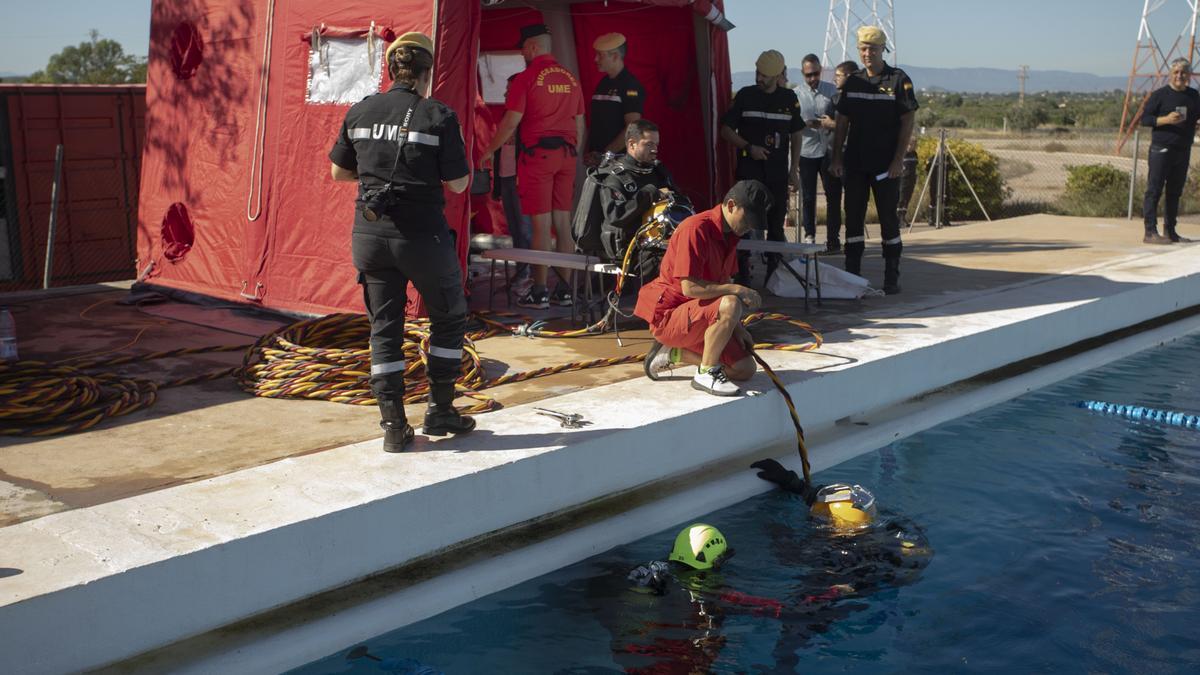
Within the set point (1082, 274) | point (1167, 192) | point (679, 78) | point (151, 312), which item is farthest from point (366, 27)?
point (1167, 192)

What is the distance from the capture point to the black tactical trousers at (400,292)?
548 cm

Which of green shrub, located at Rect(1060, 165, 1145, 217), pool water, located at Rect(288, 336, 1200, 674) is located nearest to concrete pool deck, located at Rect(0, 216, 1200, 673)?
pool water, located at Rect(288, 336, 1200, 674)

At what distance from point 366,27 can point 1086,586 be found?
579 centimetres

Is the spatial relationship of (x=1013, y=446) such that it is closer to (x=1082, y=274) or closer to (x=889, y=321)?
(x=889, y=321)

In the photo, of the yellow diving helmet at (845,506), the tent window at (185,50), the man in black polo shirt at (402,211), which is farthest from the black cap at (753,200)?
the tent window at (185,50)

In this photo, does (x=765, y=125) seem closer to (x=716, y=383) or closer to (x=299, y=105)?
(x=299, y=105)

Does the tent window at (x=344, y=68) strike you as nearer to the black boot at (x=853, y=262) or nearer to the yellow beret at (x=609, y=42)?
the yellow beret at (x=609, y=42)

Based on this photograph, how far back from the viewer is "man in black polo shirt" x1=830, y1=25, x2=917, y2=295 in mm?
9820

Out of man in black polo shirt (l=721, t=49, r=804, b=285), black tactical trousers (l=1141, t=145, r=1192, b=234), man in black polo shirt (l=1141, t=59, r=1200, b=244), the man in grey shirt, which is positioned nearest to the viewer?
man in black polo shirt (l=721, t=49, r=804, b=285)

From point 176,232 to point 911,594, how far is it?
23.7ft

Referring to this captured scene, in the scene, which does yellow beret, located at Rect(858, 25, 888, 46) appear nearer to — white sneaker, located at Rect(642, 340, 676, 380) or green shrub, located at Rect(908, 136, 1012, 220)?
white sneaker, located at Rect(642, 340, 676, 380)

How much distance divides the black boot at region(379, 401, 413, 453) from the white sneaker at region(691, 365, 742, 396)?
1.88 m

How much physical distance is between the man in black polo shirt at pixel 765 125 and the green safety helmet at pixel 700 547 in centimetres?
464

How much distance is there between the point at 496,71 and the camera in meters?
11.9
